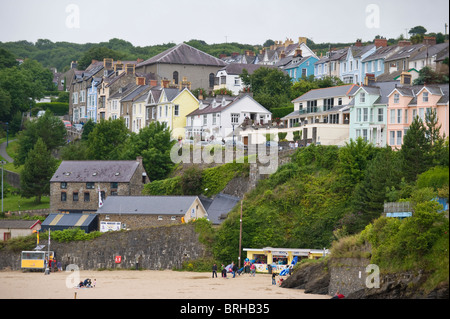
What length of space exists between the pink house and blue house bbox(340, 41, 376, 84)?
26.7 meters

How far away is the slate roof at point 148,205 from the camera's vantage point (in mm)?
54688

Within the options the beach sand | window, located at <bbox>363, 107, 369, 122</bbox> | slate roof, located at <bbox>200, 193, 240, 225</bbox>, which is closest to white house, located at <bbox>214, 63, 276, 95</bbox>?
window, located at <bbox>363, 107, 369, 122</bbox>

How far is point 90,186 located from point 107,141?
12.9 metres

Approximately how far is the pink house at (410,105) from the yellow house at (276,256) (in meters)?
13.1

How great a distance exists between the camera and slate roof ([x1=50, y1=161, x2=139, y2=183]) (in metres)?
61.8

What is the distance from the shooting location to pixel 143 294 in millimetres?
39562

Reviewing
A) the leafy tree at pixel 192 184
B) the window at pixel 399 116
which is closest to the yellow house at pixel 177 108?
the leafy tree at pixel 192 184

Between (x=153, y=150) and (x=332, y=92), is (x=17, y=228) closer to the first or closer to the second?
(x=153, y=150)

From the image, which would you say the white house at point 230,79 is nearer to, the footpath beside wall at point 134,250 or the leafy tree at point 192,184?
the leafy tree at point 192,184

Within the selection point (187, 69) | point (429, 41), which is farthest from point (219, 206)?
point (187, 69)

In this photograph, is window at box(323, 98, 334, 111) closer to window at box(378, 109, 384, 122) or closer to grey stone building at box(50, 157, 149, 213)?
window at box(378, 109, 384, 122)

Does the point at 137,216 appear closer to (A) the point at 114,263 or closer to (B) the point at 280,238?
(A) the point at 114,263

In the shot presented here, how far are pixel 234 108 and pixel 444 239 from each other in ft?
134
